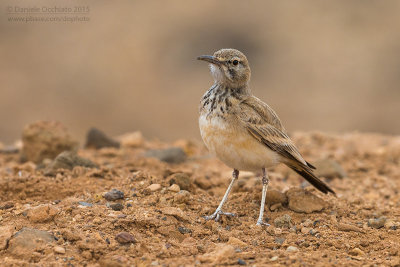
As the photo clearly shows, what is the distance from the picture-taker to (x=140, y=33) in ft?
88.4

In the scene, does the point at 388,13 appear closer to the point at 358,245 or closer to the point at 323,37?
the point at 323,37

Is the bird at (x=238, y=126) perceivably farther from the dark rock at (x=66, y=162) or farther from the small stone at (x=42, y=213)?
the dark rock at (x=66, y=162)

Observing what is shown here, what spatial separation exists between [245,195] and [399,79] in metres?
19.0

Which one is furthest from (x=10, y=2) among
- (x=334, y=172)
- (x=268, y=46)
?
(x=334, y=172)

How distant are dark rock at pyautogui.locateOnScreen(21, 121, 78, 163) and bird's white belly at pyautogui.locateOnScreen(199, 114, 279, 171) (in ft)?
10.8

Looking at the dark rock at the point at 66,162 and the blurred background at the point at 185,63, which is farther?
the blurred background at the point at 185,63

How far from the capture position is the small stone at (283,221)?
6691mm

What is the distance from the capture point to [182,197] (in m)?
6.92

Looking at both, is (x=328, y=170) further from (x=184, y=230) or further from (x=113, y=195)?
(x=113, y=195)

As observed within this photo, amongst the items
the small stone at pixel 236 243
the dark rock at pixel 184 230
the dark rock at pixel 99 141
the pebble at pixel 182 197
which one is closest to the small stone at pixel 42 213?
the dark rock at pixel 184 230

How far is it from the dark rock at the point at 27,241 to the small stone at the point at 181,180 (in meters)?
2.12

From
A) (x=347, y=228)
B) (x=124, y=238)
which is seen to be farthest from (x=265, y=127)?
(x=124, y=238)

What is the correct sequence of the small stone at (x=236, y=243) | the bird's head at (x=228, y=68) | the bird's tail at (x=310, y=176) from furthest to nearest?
the bird's tail at (x=310, y=176)
the bird's head at (x=228, y=68)
the small stone at (x=236, y=243)

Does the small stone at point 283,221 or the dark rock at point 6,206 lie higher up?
the dark rock at point 6,206
